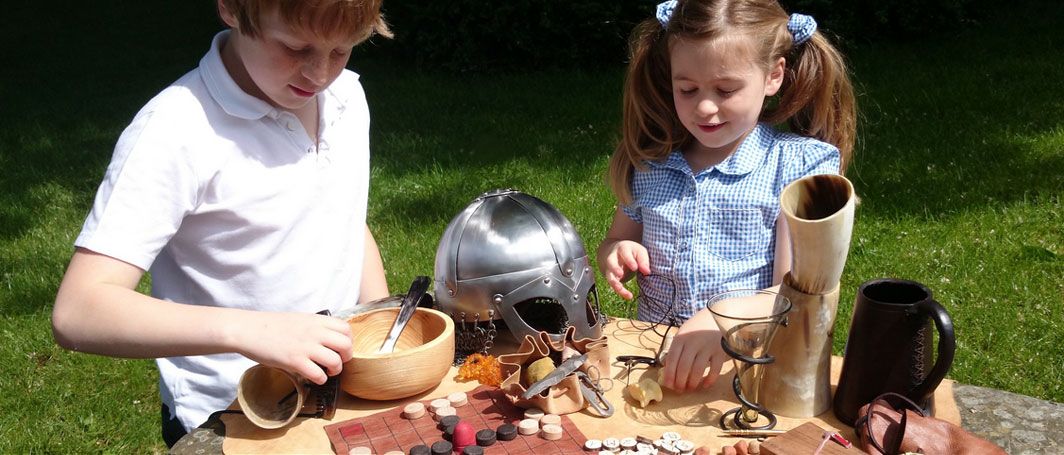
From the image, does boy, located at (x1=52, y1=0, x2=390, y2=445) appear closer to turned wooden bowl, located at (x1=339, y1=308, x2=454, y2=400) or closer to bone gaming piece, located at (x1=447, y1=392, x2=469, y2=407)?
turned wooden bowl, located at (x1=339, y1=308, x2=454, y2=400)

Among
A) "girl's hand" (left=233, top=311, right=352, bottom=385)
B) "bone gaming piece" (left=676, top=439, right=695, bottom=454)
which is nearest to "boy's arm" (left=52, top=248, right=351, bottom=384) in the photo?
"girl's hand" (left=233, top=311, right=352, bottom=385)

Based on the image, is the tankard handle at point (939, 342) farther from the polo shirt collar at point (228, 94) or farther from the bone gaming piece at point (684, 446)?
the polo shirt collar at point (228, 94)

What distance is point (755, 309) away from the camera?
206cm

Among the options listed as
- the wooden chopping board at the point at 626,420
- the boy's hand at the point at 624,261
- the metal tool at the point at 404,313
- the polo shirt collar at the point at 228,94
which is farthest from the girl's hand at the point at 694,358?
the polo shirt collar at the point at 228,94

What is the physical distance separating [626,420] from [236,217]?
3.39ft

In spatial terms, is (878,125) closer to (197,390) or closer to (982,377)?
(982,377)

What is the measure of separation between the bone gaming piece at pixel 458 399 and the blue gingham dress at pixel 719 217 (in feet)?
2.62

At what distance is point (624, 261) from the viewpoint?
2.67 meters

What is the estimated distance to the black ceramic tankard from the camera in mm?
1796

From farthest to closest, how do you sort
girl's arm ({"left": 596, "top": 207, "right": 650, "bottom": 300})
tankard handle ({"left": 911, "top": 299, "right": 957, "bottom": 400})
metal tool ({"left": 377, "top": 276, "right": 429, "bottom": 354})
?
girl's arm ({"left": 596, "top": 207, "right": 650, "bottom": 300}), metal tool ({"left": 377, "top": 276, "right": 429, "bottom": 354}), tankard handle ({"left": 911, "top": 299, "right": 957, "bottom": 400})

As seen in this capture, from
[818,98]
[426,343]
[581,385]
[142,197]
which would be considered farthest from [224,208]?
[818,98]

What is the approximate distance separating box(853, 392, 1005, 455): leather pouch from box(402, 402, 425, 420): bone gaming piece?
0.88 meters

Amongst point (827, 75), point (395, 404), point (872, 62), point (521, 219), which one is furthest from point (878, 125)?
point (395, 404)

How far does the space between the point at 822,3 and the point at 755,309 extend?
7199 millimetres
